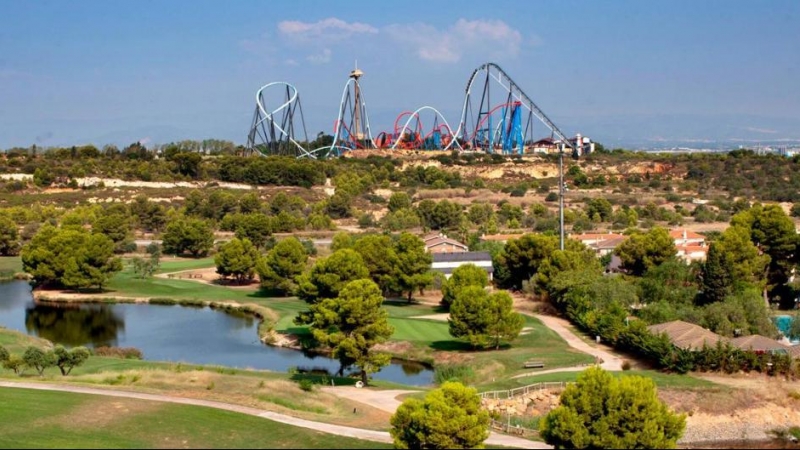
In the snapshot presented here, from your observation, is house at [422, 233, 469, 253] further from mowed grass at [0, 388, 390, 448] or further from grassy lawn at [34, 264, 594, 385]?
mowed grass at [0, 388, 390, 448]

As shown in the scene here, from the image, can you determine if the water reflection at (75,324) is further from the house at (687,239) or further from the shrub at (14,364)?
the house at (687,239)

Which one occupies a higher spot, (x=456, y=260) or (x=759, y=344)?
(x=456, y=260)

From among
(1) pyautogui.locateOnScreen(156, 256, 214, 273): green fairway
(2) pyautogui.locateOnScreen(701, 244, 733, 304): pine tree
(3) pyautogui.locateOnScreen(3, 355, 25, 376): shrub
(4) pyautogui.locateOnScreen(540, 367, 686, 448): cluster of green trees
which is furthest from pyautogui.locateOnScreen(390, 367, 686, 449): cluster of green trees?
(1) pyautogui.locateOnScreen(156, 256, 214, 273): green fairway

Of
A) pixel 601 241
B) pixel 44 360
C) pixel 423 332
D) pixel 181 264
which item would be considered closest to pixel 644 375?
pixel 423 332

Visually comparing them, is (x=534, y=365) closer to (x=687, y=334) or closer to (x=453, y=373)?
(x=453, y=373)

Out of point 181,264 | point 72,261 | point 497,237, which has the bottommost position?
point 181,264
